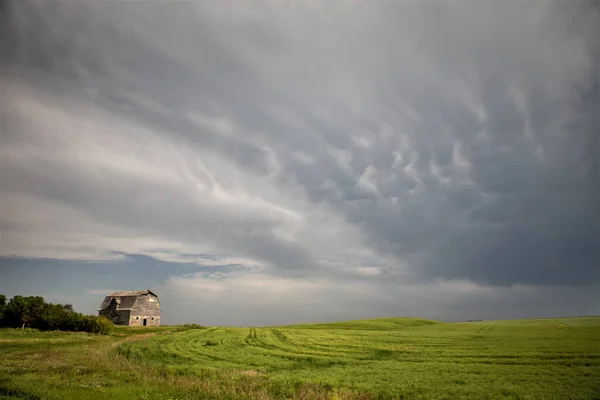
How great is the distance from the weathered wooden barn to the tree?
2892cm

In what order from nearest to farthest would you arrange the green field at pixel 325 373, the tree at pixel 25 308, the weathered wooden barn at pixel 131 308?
the green field at pixel 325 373, the tree at pixel 25 308, the weathered wooden barn at pixel 131 308

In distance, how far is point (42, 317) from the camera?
231 ft

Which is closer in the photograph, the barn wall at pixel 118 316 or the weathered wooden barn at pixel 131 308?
the barn wall at pixel 118 316

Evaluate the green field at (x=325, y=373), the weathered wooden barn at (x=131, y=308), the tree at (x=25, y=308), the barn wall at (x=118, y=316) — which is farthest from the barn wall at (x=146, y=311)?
the green field at (x=325, y=373)

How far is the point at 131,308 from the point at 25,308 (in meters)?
31.5

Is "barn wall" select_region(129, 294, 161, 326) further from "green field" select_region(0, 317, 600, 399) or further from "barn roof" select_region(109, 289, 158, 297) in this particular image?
"green field" select_region(0, 317, 600, 399)

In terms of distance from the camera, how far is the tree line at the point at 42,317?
69.8 m

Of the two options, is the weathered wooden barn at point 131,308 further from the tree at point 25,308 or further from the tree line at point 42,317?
the tree at point 25,308

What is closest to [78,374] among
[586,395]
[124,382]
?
[124,382]

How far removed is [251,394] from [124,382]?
10227mm

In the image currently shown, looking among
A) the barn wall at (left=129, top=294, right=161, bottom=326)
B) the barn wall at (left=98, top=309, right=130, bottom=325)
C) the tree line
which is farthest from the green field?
the barn wall at (left=129, top=294, right=161, bottom=326)

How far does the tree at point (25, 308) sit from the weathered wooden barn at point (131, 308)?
94.9 ft

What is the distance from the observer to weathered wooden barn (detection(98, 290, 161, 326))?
99562 millimetres

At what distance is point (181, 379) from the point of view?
89.8ft
